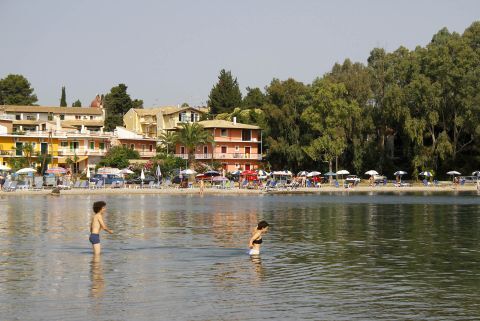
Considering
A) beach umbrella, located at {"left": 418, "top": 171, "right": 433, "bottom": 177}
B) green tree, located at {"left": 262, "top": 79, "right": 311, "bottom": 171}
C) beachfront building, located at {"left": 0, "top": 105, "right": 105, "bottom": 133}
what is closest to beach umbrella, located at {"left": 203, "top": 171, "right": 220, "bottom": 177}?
green tree, located at {"left": 262, "top": 79, "right": 311, "bottom": 171}

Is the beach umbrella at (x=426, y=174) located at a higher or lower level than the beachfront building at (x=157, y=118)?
lower

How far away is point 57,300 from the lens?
18.1 meters

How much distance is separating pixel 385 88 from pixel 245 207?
1763 inches

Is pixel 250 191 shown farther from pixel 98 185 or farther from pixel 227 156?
pixel 227 156

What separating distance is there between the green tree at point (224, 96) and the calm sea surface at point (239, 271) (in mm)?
102174

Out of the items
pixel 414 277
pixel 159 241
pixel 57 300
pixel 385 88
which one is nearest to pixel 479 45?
pixel 385 88

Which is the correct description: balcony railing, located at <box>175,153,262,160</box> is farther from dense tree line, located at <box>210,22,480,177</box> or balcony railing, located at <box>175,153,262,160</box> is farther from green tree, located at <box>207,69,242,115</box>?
green tree, located at <box>207,69,242,115</box>

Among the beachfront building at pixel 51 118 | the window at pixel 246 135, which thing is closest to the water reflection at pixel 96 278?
the beachfront building at pixel 51 118

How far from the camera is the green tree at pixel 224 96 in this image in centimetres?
14338

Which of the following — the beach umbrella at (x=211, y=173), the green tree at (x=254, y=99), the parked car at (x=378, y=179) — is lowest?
the parked car at (x=378, y=179)

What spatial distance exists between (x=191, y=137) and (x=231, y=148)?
11.6 meters

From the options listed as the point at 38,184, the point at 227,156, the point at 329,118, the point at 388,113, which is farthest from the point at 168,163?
the point at 388,113

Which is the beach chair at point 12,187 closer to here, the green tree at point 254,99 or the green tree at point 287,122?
the green tree at point 287,122

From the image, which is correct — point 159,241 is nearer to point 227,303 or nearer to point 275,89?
point 227,303
